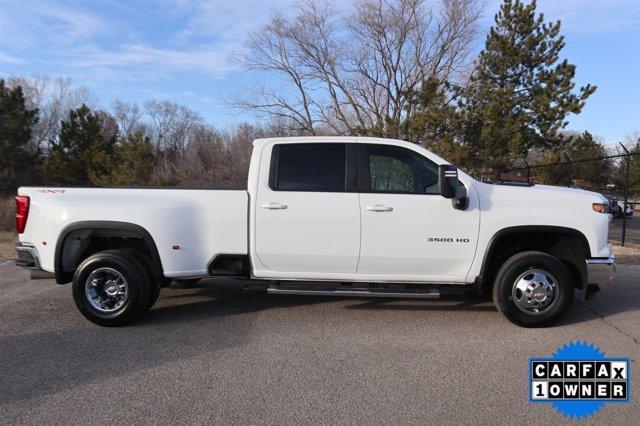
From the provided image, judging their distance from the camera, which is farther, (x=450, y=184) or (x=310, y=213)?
(x=310, y=213)

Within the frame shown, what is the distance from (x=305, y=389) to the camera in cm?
410

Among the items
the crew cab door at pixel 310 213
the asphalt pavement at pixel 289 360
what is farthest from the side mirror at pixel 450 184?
the asphalt pavement at pixel 289 360

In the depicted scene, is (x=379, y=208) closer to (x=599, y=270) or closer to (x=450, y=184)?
(x=450, y=184)

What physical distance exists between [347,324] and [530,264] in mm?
2035

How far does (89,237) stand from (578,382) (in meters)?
4.95

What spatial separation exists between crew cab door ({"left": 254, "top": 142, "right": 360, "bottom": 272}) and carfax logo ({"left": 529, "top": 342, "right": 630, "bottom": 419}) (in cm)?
213

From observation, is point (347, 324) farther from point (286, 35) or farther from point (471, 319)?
point (286, 35)

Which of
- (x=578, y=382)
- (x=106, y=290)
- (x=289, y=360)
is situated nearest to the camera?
(x=578, y=382)

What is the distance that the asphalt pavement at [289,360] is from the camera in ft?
12.3

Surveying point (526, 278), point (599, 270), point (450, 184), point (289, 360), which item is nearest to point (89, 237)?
point (289, 360)

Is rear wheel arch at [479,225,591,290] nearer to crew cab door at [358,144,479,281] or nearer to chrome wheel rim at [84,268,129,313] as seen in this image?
crew cab door at [358,144,479,281]

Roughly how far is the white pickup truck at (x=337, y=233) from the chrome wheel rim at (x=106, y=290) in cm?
1

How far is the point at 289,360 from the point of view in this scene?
4688mm

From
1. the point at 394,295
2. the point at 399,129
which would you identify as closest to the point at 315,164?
the point at 394,295
